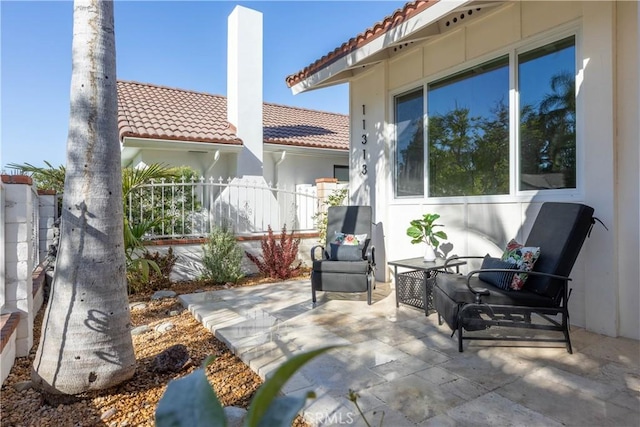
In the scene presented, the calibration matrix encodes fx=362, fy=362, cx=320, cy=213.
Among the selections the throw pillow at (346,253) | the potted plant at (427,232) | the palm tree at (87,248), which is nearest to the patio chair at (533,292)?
the potted plant at (427,232)

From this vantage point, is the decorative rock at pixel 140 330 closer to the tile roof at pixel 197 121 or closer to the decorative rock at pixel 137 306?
the decorative rock at pixel 137 306

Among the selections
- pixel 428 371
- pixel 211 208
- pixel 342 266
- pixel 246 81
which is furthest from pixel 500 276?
pixel 246 81

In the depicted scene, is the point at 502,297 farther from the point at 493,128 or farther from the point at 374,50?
the point at 374,50

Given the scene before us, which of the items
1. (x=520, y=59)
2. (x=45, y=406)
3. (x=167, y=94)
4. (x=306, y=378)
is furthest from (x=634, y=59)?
(x=167, y=94)

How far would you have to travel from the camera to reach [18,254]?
3375 millimetres

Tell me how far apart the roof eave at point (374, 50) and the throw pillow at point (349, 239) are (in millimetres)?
2783

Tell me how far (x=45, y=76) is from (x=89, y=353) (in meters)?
7.15

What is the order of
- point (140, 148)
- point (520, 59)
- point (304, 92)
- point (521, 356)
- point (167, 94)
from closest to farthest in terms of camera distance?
point (521, 356) → point (520, 59) → point (304, 92) → point (140, 148) → point (167, 94)

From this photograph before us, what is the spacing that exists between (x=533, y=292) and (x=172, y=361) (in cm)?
337

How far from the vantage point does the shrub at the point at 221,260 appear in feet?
21.9

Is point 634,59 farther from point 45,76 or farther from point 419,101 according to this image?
point 45,76

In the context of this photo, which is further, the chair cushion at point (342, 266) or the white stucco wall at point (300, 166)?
the white stucco wall at point (300, 166)

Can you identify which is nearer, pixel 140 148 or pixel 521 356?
pixel 521 356

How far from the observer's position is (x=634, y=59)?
143 inches
